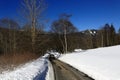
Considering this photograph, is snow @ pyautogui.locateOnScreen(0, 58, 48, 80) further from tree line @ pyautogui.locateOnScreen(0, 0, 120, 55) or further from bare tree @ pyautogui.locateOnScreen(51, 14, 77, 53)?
bare tree @ pyautogui.locateOnScreen(51, 14, 77, 53)

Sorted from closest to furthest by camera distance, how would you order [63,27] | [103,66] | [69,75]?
1. [69,75]
2. [103,66]
3. [63,27]

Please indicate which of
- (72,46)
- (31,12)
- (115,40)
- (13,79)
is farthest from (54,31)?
(13,79)

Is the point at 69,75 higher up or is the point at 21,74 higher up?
the point at 21,74

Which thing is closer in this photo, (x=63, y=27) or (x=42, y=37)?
(x=42, y=37)

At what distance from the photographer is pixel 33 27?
3706 cm

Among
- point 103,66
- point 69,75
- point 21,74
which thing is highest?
point 103,66

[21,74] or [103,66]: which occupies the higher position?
[103,66]

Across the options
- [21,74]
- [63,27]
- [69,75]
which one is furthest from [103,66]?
[63,27]

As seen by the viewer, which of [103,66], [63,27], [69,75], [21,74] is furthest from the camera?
[63,27]

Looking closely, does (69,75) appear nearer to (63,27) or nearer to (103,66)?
(103,66)

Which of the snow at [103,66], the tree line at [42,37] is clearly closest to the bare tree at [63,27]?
the tree line at [42,37]

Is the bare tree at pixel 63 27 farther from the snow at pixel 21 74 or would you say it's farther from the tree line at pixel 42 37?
the snow at pixel 21 74

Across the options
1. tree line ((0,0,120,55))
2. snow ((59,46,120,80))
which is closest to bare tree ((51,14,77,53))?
tree line ((0,0,120,55))

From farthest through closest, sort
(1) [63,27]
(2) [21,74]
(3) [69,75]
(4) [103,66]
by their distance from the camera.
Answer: (1) [63,27] < (4) [103,66] < (3) [69,75] < (2) [21,74]
